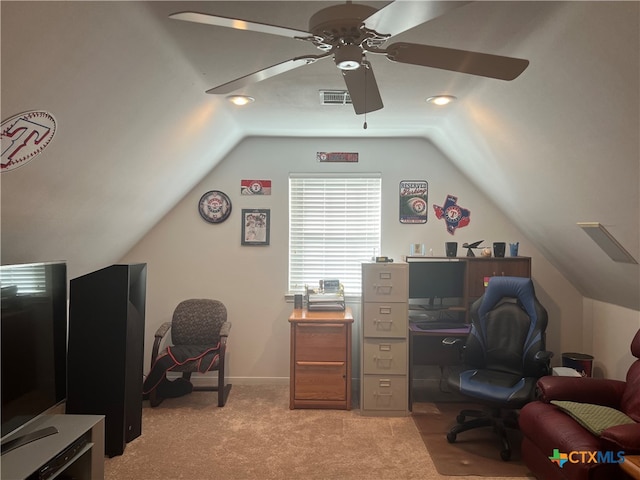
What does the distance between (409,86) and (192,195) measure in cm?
244

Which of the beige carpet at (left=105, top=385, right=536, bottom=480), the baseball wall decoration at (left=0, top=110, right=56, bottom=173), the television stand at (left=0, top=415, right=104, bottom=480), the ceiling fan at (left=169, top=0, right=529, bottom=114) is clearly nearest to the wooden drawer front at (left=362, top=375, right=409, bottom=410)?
the beige carpet at (left=105, top=385, right=536, bottom=480)

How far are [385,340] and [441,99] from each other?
6.45 feet

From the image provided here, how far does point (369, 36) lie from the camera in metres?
1.50

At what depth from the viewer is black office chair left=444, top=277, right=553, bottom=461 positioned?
293 cm

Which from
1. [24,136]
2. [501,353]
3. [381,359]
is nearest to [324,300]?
[381,359]

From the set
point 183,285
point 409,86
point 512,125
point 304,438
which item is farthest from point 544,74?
point 183,285

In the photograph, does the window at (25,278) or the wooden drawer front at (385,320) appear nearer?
the window at (25,278)

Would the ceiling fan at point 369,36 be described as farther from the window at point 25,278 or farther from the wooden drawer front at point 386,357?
the wooden drawer front at point 386,357

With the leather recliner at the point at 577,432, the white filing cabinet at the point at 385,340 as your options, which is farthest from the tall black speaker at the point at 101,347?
the leather recliner at the point at 577,432

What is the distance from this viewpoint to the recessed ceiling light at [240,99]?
119 inches

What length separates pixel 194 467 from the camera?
270cm

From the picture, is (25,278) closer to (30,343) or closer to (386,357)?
(30,343)

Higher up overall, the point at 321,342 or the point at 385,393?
the point at 321,342

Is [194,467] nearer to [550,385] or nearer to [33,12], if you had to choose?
[550,385]
